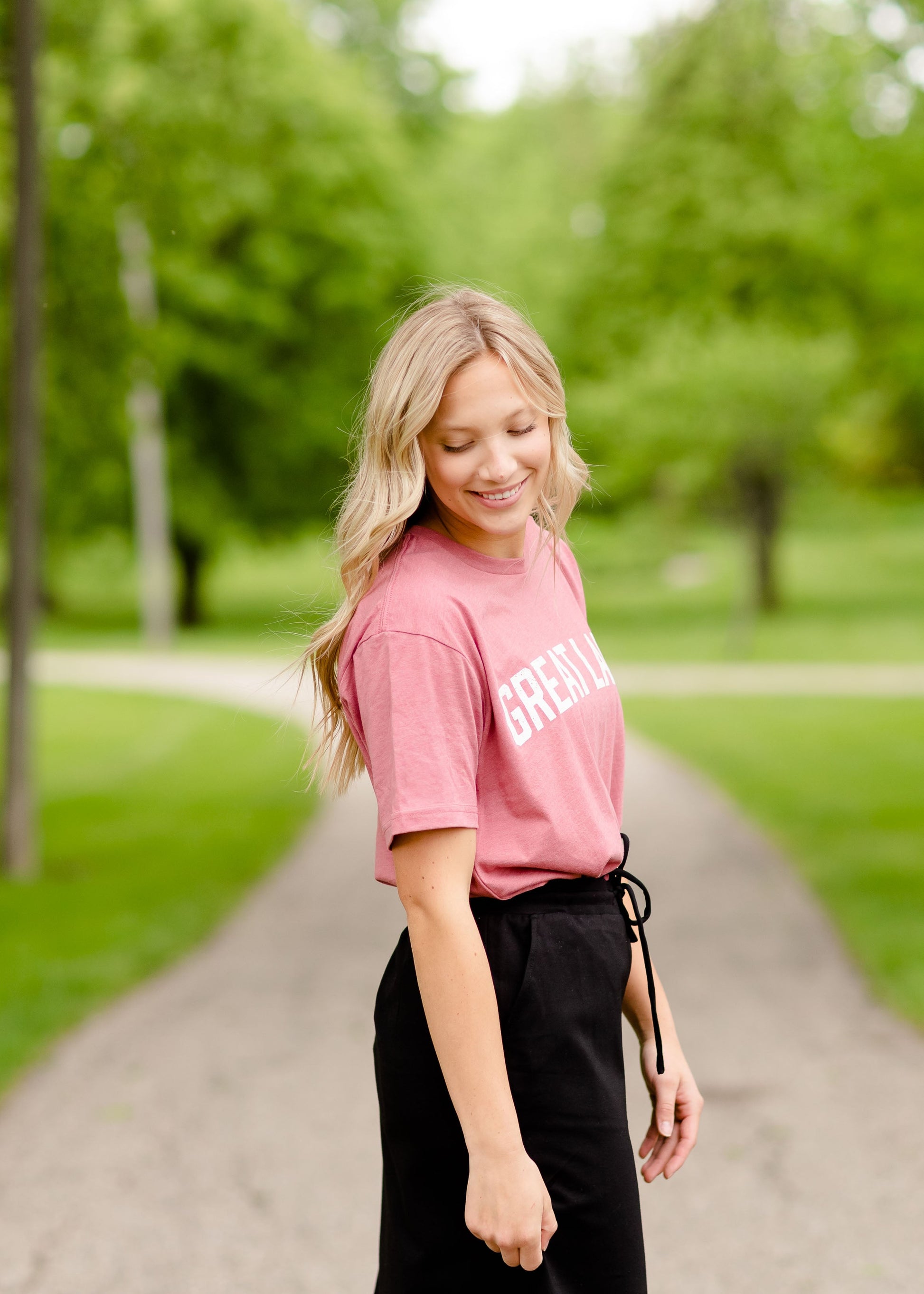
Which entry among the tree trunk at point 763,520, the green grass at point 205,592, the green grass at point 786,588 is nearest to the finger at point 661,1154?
the green grass at point 786,588

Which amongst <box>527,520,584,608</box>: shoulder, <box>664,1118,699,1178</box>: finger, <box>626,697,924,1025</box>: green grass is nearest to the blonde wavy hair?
<box>527,520,584,608</box>: shoulder

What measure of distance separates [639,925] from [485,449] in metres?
0.71

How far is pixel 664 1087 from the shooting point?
2.07 m

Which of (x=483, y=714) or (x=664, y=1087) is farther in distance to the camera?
(x=664, y=1087)

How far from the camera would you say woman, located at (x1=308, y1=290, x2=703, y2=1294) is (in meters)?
1.66

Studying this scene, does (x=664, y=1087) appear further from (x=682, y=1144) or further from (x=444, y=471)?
(x=444, y=471)

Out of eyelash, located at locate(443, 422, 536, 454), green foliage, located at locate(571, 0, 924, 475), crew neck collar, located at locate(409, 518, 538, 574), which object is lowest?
crew neck collar, located at locate(409, 518, 538, 574)

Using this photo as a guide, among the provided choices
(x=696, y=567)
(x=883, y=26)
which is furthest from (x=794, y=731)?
(x=696, y=567)

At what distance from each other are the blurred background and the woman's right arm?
628 millimetres

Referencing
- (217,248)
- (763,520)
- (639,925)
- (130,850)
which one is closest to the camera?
(639,925)

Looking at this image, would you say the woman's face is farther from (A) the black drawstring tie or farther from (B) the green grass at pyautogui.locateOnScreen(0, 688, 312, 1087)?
(B) the green grass at pyautogui.locateOnScreen(0, 688, 312, 1087)

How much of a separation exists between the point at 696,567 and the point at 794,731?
2619cm

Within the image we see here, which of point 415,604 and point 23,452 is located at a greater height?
point 23,452

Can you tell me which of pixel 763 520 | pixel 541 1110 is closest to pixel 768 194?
pixel 763 520
